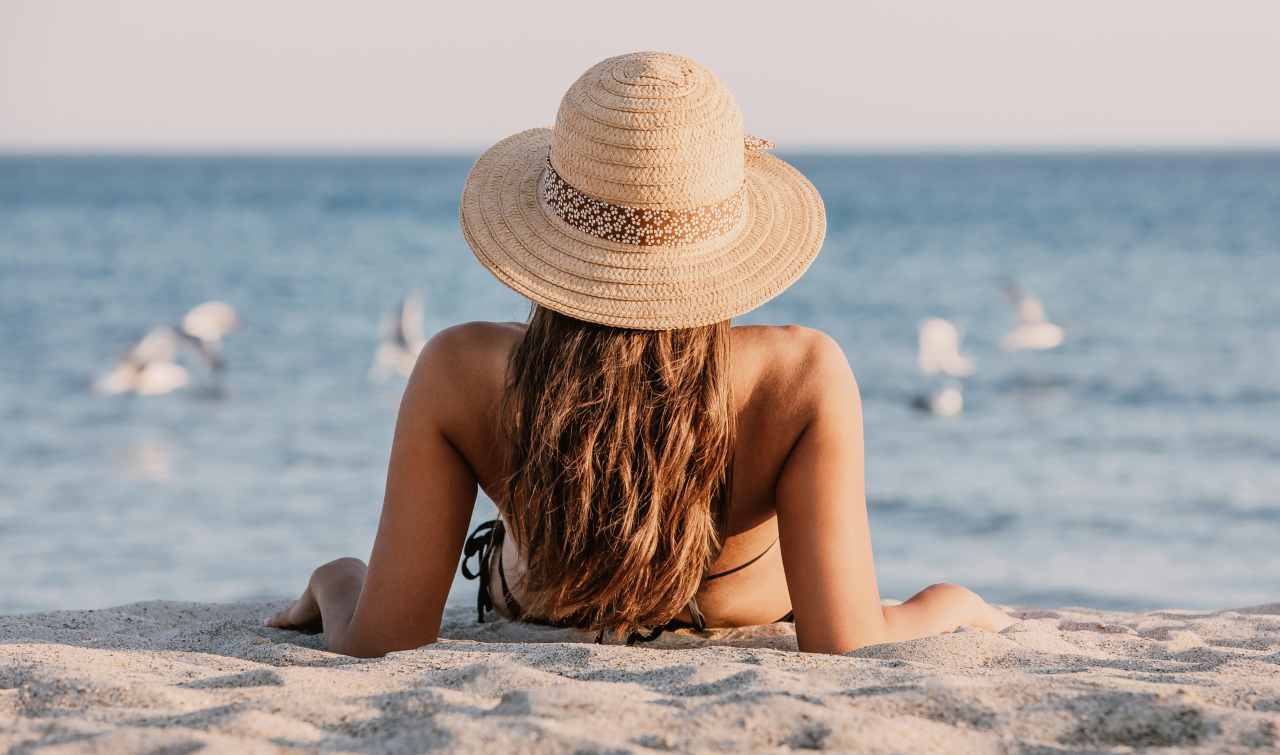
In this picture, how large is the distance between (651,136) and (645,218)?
5.0 inches

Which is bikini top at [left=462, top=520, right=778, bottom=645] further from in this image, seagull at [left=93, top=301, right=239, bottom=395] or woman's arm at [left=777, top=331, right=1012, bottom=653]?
seagull at [left=93, top=301, right=239, bottom=395]

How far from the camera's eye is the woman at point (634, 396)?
189 centimetres

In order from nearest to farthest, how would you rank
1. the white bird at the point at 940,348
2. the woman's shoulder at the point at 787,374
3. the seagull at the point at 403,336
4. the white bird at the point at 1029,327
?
1. the woman's shoulder at the point at 787,374
2. the seagull at the point at 403,336
3. the white bird at the point at 1029,327
4. the white bird at the point at 940,348

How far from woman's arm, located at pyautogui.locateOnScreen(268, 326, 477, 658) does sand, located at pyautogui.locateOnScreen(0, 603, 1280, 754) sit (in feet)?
0.30

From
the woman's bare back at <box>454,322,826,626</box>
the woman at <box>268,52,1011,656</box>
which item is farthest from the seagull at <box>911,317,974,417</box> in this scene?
the woman's bare back at <box>454,322,826,626</box>

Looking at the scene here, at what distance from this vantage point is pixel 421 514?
2.10m

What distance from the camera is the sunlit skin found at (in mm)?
2002

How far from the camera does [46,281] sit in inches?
621

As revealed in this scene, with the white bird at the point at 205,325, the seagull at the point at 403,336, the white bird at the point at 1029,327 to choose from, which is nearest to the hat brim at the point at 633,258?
the seagull at the point at 403,336

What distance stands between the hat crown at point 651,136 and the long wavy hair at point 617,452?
219 mm

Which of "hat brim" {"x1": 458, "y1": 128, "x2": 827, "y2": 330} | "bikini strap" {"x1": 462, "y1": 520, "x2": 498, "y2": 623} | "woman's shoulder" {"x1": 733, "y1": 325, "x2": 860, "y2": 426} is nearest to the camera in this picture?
"hat brim" {"x1": 458, "y1": 128, "x2": 827, "y2": 330}

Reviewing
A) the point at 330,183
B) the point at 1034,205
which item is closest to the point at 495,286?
the point at 1034,205

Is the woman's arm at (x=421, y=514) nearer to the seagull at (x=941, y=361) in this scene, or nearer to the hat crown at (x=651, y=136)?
the hat crown at (x=651, y=136)

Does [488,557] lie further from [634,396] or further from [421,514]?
[634,396]
